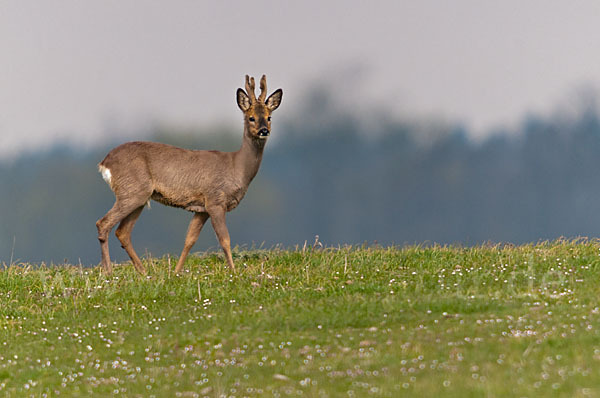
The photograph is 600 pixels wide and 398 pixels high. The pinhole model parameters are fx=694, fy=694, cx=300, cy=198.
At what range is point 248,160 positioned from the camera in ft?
53.9

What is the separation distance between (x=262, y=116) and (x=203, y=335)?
274 inches

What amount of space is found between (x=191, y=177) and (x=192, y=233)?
1339 mm

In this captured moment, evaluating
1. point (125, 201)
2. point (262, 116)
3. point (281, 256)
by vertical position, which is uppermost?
point (262, 116)

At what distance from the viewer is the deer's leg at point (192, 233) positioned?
53.7 feet

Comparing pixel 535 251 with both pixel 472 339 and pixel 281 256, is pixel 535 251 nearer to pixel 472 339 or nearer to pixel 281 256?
pixel 281 256

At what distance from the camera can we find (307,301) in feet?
40.1

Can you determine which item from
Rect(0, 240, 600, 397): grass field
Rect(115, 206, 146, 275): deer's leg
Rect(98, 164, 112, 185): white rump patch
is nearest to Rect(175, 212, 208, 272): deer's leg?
Rect(0, 240, 600, 397): grass field

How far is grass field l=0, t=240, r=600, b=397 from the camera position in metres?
7.03

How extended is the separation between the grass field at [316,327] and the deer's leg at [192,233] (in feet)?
1.12

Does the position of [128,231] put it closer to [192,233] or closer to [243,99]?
[192,233]

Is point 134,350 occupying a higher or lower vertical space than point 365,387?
lower

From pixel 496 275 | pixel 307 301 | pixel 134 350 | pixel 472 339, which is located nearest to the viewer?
pixel 472 339

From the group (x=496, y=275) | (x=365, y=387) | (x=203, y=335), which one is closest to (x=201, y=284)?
(x=203, y=335)

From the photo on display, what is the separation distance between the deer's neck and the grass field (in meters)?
2.18
